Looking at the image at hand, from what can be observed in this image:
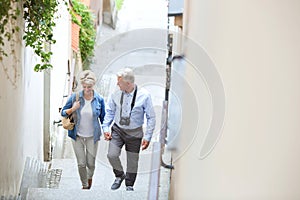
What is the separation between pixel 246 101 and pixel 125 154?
300 centimetres

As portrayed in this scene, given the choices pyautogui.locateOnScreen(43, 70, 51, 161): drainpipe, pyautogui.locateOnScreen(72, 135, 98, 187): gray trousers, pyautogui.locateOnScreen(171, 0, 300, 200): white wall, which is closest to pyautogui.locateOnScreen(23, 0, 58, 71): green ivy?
pyautogui.locateOnScreen(72, 135, 98, 187): gray trousers

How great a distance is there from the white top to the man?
0.13 metres

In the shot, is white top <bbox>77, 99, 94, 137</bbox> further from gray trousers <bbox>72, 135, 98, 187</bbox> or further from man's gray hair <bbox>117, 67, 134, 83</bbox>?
man's gray hair <bbox>117, 67, 134, 83</bbox>

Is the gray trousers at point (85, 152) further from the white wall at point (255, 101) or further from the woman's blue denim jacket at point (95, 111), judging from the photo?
the white wall at point (255, 101)

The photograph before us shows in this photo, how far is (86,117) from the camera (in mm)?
4578

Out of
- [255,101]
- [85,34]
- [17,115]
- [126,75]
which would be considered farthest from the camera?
[85,34]

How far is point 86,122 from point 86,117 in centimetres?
5

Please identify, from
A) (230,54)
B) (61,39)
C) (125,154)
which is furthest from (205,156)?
(61,39)

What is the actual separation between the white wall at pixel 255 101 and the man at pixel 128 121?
1.39 m

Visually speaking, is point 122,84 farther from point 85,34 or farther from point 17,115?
point 85,34

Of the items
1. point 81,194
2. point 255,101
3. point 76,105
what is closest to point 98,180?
point 81,194

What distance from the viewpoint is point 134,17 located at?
14.1 metres

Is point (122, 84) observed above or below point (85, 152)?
above

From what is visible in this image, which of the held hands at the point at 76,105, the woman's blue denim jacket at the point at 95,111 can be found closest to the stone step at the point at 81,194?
the woman's blue denim jacket at the point at 95,111
